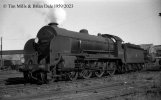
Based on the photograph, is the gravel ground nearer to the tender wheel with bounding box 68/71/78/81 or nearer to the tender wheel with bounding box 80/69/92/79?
the tender wheel with bounding box 68/71/78/81

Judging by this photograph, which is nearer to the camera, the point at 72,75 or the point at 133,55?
the point at 72,75

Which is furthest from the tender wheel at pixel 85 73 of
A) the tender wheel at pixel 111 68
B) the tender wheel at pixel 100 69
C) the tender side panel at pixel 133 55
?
the tender side panel at pixel 133 55

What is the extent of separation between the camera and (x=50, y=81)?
12.9 meters

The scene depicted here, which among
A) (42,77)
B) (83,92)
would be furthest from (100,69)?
(83,92)

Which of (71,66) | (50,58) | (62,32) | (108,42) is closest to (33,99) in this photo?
(50,58)

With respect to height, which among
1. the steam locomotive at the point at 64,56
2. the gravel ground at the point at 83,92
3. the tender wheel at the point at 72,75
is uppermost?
the steam locomotive at the point at 64,56

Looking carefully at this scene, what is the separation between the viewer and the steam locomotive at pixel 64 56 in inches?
502

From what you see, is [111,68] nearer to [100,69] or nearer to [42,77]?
[100,69]

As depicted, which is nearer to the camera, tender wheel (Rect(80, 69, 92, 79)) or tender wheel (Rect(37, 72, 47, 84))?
tender wheel (Rect(37, 72, 47, 84))

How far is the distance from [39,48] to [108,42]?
7160 millimetres

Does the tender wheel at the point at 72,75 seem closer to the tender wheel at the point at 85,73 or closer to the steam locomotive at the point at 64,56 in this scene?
the steam locomotive at the point at 64,56

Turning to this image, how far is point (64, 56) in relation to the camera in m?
13.2

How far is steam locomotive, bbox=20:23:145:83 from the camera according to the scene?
12.7 metres

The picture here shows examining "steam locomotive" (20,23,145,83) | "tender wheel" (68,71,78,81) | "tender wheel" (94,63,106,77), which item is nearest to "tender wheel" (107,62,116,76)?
"steam locomotive" (20,23,145,83)
